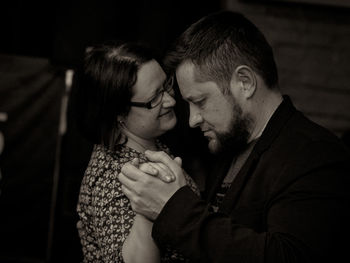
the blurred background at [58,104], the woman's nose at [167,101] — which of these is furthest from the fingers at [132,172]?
the blurred background at [58,104]

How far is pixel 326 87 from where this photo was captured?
2.65m

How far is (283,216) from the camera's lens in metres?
1.24

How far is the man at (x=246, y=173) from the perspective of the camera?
121 centimetres

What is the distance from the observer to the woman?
1.71 meters

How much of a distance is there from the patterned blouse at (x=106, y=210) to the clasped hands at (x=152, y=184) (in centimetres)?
23

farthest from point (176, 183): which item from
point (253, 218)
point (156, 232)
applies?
point (253, 218)

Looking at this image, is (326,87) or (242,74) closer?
(242,74)

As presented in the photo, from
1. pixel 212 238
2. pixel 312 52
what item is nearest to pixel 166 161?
pixel 212 238

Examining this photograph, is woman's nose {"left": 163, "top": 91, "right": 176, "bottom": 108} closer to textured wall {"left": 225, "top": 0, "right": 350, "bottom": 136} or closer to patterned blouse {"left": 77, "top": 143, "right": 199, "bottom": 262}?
patterned blouse {"left": 77, "top": 143, "right": 199, "bottom": 262}

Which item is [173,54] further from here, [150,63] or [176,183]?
[176,183]

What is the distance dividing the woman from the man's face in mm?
210

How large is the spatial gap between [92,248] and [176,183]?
663 mm

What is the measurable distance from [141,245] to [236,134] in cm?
56

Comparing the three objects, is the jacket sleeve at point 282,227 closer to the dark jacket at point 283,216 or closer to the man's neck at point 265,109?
the dark jacket at point 283,216
